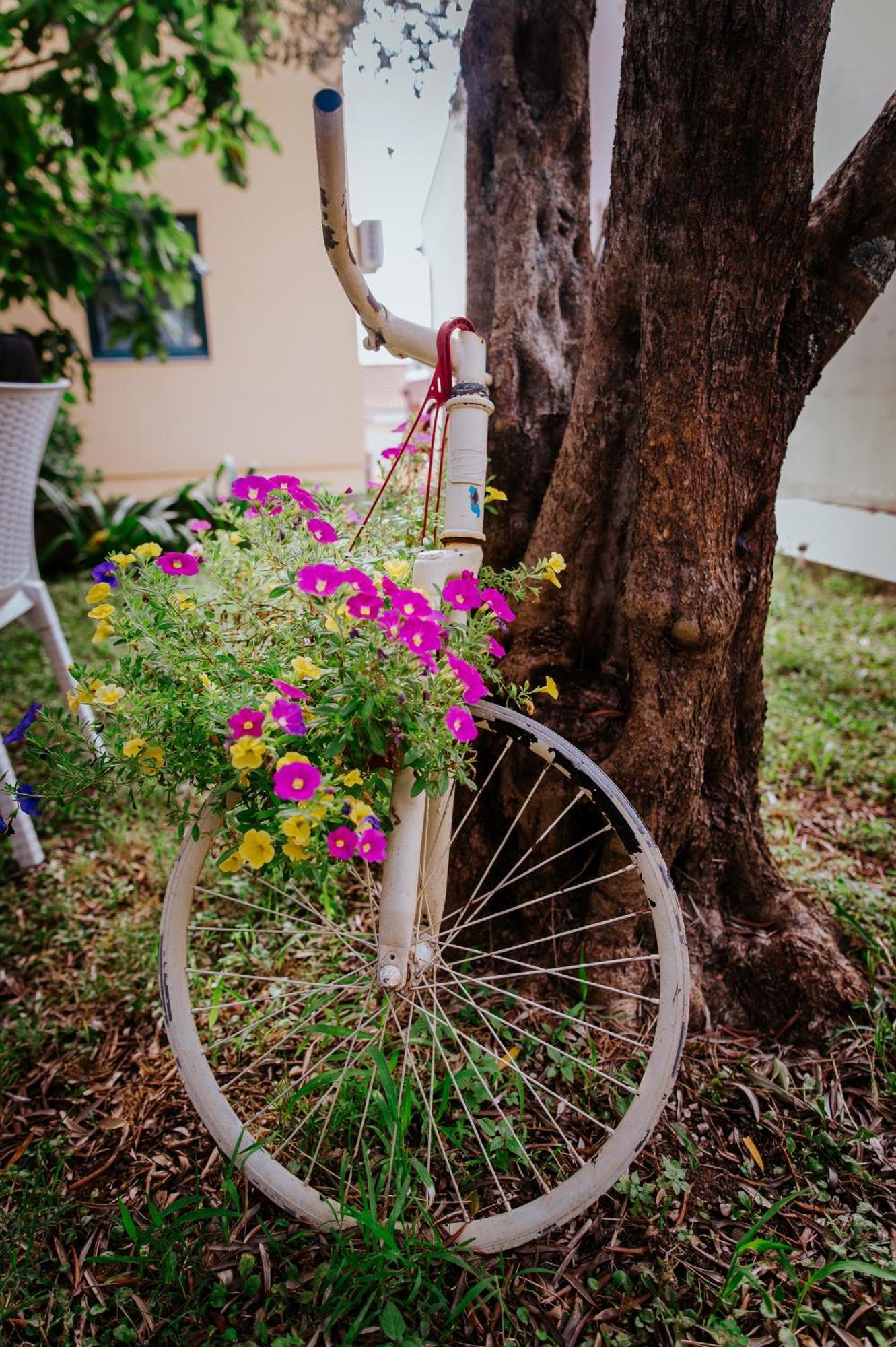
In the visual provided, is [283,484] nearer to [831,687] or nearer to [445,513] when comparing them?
[445,513]

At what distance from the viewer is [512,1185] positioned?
143 cm

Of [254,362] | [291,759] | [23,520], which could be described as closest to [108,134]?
[23,520]

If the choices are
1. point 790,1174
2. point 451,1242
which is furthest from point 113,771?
point 790,1174

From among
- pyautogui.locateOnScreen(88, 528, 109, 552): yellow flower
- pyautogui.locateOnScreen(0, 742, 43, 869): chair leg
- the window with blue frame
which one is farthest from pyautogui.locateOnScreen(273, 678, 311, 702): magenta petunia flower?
the window with blue frame

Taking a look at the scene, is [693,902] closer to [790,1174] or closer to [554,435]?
[790,1174]

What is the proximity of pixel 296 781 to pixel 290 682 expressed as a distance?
0.75 feet

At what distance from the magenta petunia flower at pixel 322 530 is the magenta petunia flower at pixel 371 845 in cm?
51

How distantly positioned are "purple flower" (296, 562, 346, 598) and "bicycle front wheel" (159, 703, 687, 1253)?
407 millimetres

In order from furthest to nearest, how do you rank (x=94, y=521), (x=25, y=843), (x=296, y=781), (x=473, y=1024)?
(x=94, y=521)
(x=25, y=843)
(x=473, y=1024)
(x=296, y=781)

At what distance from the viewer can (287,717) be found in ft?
3.66

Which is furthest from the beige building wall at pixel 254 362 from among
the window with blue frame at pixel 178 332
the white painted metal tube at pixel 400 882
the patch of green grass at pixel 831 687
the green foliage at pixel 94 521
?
the white painted metal tube at pixel 400 882

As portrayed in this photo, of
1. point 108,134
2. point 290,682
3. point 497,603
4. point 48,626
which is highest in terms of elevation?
point 108,134

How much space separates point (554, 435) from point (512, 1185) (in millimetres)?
1577

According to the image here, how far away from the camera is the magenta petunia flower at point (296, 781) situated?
106 cm
